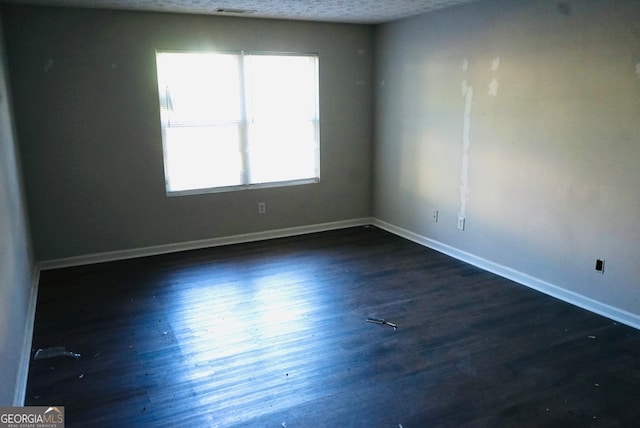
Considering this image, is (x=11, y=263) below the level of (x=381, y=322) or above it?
above

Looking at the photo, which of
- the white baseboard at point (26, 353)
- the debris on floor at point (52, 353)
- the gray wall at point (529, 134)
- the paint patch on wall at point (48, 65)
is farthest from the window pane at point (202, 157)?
the debris on floor at point (52, 353)

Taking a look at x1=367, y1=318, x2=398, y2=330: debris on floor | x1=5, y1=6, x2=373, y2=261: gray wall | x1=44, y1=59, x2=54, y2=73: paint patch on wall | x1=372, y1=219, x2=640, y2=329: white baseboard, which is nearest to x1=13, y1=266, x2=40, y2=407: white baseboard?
x1=5, y1=6, x2=373, y2=261: gray wall

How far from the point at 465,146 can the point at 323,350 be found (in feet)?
8.18

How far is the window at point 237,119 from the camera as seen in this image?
193 inches

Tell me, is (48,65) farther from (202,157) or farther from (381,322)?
(381,322)

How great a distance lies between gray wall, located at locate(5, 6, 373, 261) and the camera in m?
4.34

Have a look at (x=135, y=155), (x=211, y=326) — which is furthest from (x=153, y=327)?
(x=135, y=155)

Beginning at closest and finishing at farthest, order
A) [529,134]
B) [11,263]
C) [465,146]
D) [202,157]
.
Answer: [11,263] < [529,134] < [465,146] < [202,157]

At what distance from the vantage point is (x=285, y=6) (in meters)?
4.33

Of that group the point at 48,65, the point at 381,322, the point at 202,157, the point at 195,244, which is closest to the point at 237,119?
the point at 202,157

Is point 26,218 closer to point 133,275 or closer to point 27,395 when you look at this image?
point 133,275

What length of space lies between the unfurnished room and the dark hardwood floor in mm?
18

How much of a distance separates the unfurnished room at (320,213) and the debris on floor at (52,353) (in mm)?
18

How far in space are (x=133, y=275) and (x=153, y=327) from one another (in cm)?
115
